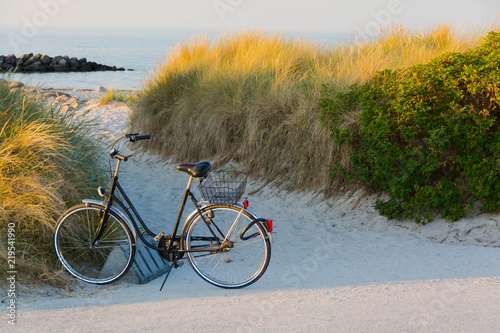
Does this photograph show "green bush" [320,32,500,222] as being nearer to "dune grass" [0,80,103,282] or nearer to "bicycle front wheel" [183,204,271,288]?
"bicycle front wheel" [183,204,271,288]

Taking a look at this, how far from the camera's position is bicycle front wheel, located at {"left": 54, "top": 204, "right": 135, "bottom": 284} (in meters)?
5.79

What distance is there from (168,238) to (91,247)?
2.49 feet

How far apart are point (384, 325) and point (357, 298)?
64 cm

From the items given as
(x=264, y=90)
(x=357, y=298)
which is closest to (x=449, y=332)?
(x=357, y=298)

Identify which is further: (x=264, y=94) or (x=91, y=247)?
(x=264, y=94)

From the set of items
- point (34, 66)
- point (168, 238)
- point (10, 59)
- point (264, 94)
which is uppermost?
point (264, 94)

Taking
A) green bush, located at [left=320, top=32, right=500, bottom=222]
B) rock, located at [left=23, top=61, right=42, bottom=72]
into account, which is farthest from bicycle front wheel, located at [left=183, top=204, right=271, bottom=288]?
rock, located at [left=23, top=61, right=42, bottom=72]

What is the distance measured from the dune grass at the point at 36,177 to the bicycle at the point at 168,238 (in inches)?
7.8

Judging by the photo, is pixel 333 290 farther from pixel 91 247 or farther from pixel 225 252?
pixel 91 247

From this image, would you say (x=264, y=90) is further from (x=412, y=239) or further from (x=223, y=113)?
(x=412, y=239)

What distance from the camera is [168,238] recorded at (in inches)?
226

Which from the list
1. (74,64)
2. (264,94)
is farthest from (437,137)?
(74,64)

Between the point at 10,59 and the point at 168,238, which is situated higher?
the point at 168,238

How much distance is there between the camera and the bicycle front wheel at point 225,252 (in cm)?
538
